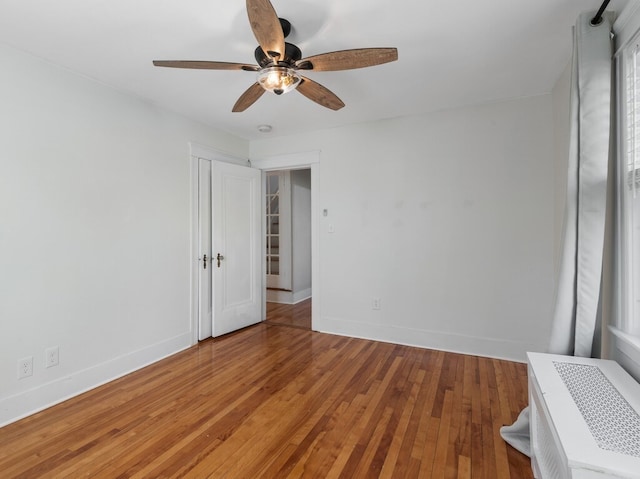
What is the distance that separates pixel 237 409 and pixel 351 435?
81 cm

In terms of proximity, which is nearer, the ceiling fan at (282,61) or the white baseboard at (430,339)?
the ceiling fan at (282,61)

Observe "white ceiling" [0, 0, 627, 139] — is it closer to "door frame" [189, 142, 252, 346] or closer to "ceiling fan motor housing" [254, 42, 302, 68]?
"ceiling fan motor housing" [254, 42, 302, 68]

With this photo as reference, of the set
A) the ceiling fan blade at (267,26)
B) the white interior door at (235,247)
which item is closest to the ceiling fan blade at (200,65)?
the ceiling fan blade at (267,26)

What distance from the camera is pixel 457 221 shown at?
3.16 metres

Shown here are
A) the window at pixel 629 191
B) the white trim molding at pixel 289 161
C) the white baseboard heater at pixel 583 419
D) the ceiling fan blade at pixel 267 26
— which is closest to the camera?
the white baseboard heater at pixel 583 419

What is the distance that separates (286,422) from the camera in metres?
2.02

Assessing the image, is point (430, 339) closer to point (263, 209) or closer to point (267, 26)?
point (263, 209)

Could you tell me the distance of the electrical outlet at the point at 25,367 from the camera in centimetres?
210

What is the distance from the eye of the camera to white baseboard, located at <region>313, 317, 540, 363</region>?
296cm

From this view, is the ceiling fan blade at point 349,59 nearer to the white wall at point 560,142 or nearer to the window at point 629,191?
the window at point 629,191

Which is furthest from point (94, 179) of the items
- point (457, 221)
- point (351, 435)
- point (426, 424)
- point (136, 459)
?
point (457, 221)

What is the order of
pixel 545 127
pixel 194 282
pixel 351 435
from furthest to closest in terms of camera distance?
pixel 194 282
pixel 545 127
pixel 351 435

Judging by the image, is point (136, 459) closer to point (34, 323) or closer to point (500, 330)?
point (34, 323)

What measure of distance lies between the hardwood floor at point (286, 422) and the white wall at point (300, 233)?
2492 mm
